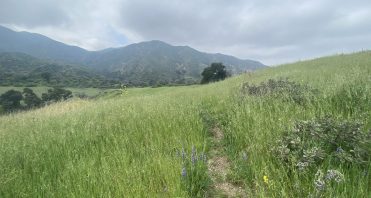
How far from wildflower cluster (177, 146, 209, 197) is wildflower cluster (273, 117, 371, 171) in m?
0.97

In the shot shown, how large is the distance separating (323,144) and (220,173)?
138 cm

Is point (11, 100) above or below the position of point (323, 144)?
below

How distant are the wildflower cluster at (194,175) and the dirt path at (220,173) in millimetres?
164

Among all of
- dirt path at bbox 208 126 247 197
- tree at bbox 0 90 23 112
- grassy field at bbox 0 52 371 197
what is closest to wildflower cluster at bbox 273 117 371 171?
grassy field at bbox 0 52 371 197

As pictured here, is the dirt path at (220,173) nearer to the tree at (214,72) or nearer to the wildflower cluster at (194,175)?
the wildflower cluster at (194,175)

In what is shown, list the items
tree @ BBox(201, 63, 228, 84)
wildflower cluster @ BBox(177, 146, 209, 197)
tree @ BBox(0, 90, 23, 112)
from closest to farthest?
wildflower cluster @ BBox(177, 146, 209, 197), tree @ BBox(0, 90, 23, 112), tree @ BBox(201, 63, 228, 84)

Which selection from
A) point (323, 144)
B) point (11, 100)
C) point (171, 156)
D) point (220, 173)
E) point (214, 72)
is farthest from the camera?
point (214, 72)

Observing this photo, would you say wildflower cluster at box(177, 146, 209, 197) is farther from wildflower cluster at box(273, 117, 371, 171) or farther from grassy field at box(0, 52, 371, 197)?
wildflower cluster at box(273, 117, 371, 171)

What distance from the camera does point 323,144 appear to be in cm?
377

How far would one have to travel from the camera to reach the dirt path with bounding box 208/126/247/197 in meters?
3.69

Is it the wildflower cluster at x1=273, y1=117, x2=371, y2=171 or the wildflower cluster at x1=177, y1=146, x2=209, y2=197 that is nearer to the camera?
the wildflower cluster at x1=273, y1=117, x2=371, y2=171

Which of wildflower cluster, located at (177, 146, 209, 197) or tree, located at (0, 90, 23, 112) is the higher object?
wildflower cluster, located at (177, 146, 209, 197)

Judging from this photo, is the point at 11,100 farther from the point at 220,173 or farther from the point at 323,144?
the point at 323,144

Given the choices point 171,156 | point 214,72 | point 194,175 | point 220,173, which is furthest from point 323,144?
point 214,72
